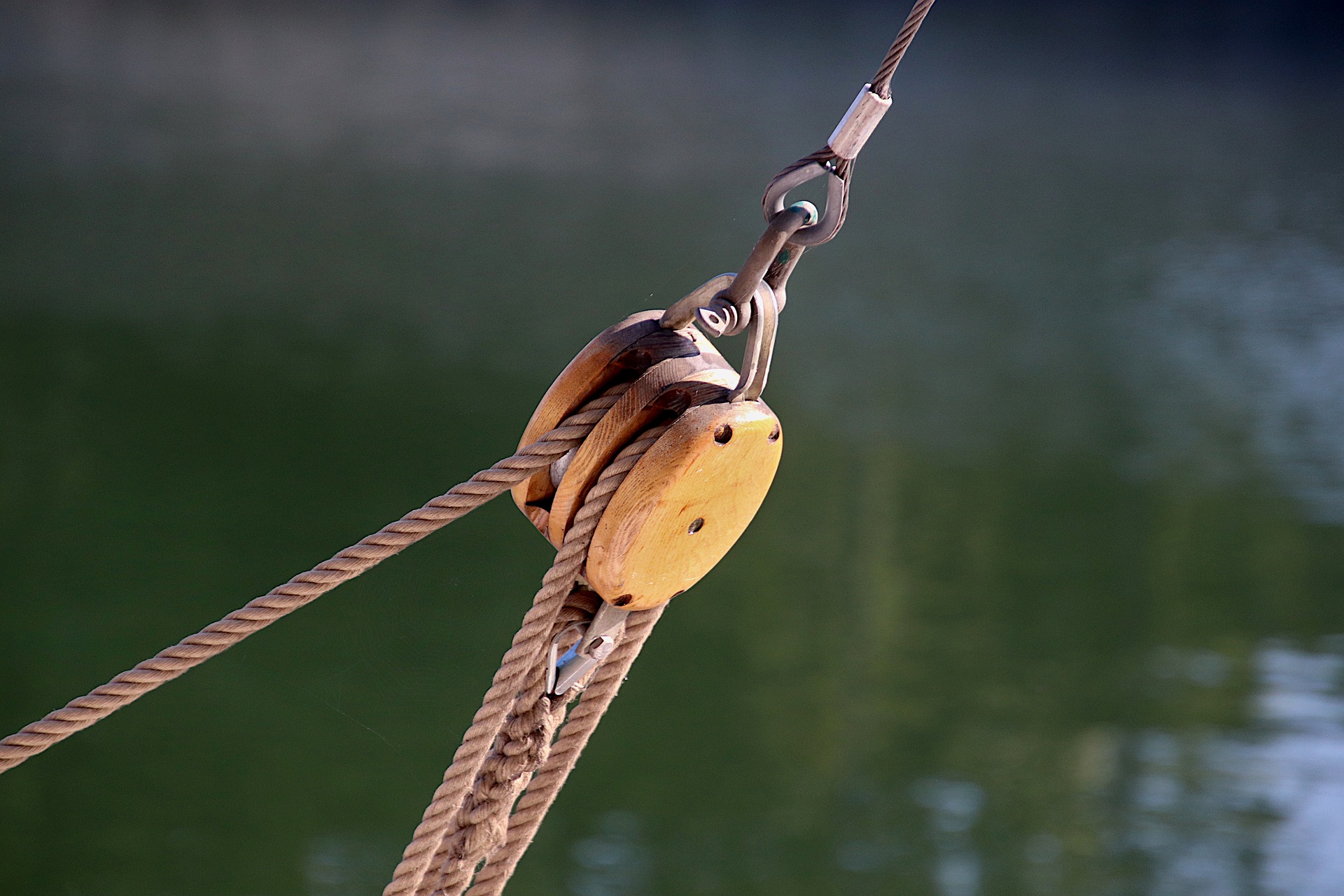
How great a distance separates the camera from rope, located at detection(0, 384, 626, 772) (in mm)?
703

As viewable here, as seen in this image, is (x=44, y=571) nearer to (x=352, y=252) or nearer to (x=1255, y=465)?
(x=352, y=252)

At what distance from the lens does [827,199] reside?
662 millimetres

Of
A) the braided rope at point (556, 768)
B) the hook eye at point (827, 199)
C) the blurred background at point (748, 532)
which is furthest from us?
the blurred background at point (748, 532)

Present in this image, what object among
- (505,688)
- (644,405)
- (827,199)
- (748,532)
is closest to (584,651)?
(505,688)

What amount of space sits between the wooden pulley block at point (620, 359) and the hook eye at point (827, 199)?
3.6 inches

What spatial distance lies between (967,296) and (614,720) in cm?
330

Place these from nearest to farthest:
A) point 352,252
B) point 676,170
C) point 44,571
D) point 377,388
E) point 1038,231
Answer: point 44,571 → point 377,388 → point 352,252 → point 1038,231 → point 676,170

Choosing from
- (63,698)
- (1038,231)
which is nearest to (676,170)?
(1038,231)

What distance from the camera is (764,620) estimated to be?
8.69 ft

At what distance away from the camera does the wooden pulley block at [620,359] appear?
0.71 metres

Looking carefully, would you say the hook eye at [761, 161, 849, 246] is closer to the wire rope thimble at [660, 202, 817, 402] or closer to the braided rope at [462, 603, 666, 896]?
the wire rope thimble at [660, 202, 817, 402]

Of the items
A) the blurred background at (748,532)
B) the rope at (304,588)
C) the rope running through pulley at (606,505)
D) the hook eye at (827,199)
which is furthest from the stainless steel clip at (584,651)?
the blurred background at (748,532)

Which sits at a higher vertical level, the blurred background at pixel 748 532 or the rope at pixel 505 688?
the blurred background at pixel 748 532

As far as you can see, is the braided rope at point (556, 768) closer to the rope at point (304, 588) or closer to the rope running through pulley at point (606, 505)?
the rope running through pulley at point (606, 505)
